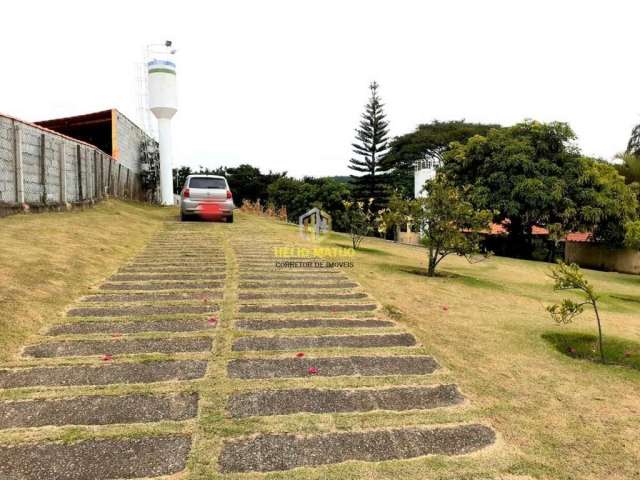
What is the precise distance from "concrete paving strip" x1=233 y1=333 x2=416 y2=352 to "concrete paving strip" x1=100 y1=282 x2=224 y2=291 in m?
1.85

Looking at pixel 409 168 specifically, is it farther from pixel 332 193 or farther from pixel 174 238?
pixel 174 238

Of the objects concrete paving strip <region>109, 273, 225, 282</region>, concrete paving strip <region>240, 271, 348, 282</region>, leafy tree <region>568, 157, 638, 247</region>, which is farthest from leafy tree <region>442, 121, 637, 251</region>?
concrete paving strip <region>109, 273, 225, 282</region>

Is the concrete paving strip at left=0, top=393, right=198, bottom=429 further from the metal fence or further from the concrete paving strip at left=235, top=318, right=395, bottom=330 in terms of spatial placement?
the metal fence

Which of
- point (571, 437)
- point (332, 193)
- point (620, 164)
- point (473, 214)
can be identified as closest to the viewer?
point (571, 437)

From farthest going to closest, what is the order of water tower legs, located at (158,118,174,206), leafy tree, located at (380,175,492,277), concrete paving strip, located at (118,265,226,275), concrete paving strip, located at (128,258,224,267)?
water tower legs, located at (158,118,174,206), leafy tree, located at (380,175,492,277), concrete paving strip, located at (128,258,224,267), concrete paving strip, located at (118,265,226,275)

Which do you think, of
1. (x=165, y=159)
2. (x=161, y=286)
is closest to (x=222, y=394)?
(x=161, y=286)

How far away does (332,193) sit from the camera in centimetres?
4459

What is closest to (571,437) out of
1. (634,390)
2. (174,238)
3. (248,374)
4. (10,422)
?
(634,390)

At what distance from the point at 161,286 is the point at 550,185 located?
16.2 metres

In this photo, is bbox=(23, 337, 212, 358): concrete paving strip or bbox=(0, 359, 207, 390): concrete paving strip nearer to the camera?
bbox=(0, 359, 207, 390): concrete paving strip

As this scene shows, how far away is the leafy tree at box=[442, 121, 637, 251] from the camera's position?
17.1 meters

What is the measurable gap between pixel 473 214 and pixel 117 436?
7220mm

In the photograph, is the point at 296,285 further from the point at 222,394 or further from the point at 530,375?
the point at 530,375

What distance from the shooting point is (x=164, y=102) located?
21.2 meters
